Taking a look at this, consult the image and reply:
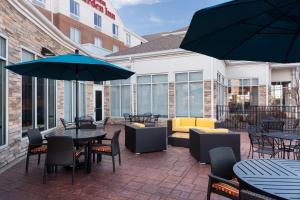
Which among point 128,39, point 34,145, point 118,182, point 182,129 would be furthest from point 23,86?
point 128,39

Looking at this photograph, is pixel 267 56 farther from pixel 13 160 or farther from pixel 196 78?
pixel 196 78

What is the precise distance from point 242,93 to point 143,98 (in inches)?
300

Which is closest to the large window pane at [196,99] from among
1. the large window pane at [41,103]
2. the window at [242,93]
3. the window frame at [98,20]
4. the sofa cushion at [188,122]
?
the sofa cushion at [188,122]

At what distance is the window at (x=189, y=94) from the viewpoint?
12.5 metres

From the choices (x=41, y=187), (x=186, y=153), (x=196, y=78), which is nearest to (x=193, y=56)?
(x=196, y=78)

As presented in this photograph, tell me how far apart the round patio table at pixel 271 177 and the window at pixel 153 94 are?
10372 mm

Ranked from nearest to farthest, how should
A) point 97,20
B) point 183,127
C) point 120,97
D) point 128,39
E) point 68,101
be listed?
point 183,127 → point 68,101 → point 120,97 → point 97,20 → point 128,39

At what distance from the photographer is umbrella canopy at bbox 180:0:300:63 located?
2.15 m

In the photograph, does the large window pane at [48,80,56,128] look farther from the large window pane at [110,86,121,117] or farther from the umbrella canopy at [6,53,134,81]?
the large window pane at [110,86,121,117]

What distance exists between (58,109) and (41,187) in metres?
5.76

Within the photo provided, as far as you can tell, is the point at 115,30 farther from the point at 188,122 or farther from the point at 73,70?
the point at 73,70

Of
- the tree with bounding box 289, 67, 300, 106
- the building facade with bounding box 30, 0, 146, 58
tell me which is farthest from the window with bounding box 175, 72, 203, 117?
the tree with bounding box 289, 67, 300, 106

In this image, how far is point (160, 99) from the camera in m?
13.6

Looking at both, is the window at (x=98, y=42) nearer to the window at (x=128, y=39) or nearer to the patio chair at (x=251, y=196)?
the window at (x=128, y=39)
